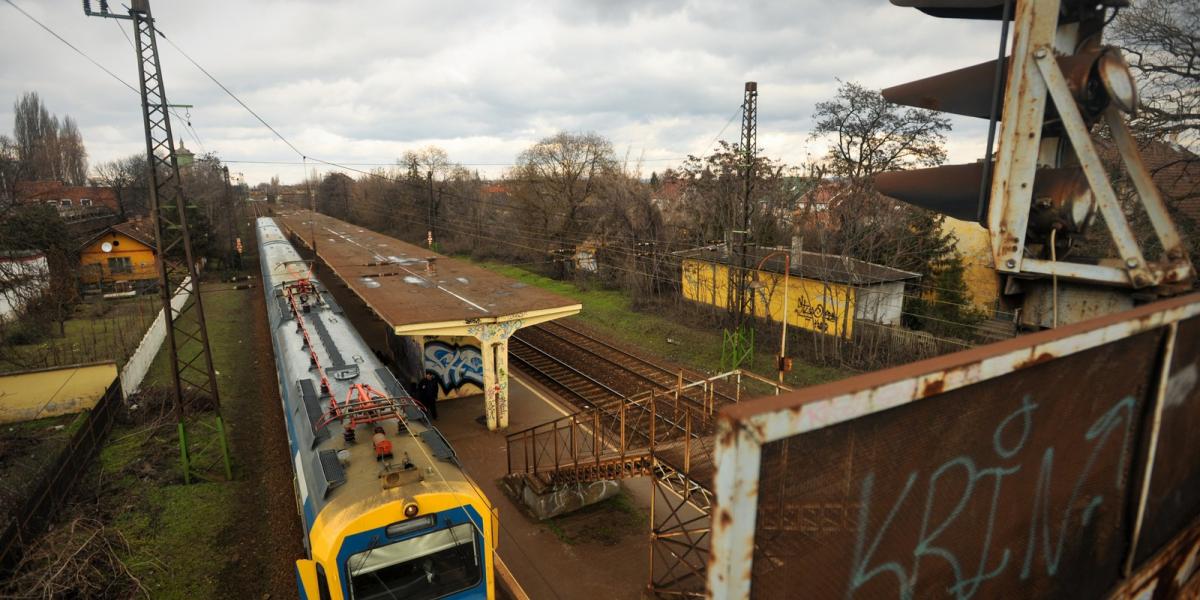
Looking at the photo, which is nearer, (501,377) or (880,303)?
(501,377)

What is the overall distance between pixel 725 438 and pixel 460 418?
15279 mm

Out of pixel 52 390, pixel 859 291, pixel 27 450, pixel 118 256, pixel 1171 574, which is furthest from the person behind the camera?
pixel 118 256

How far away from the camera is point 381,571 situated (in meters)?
6.11

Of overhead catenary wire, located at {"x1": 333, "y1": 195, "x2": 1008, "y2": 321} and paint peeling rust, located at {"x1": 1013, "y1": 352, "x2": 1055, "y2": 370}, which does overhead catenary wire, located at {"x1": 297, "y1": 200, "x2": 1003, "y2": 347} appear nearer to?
overhead catenary wire, located at {"x1": 333, "y1": 195, "x2": 1008, "y2": 321}

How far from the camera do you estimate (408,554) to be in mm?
6273

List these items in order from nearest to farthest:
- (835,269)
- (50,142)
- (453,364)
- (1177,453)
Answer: (1177,453)
(453,364)
(835,269)
(50,142)

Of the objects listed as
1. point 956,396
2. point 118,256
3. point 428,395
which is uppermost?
point 956,396

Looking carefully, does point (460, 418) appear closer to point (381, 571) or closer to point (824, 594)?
point (381, 571)

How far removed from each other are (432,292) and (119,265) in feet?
97.6

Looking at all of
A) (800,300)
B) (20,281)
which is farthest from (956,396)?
(20,281)

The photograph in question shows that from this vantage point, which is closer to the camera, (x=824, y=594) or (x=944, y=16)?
(x=824, y=594)

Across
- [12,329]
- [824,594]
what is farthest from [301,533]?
[12,329]

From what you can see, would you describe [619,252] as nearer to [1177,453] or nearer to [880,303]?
[880,303]

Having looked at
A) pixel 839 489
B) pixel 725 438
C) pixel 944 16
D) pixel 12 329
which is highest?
pixel 944 16
